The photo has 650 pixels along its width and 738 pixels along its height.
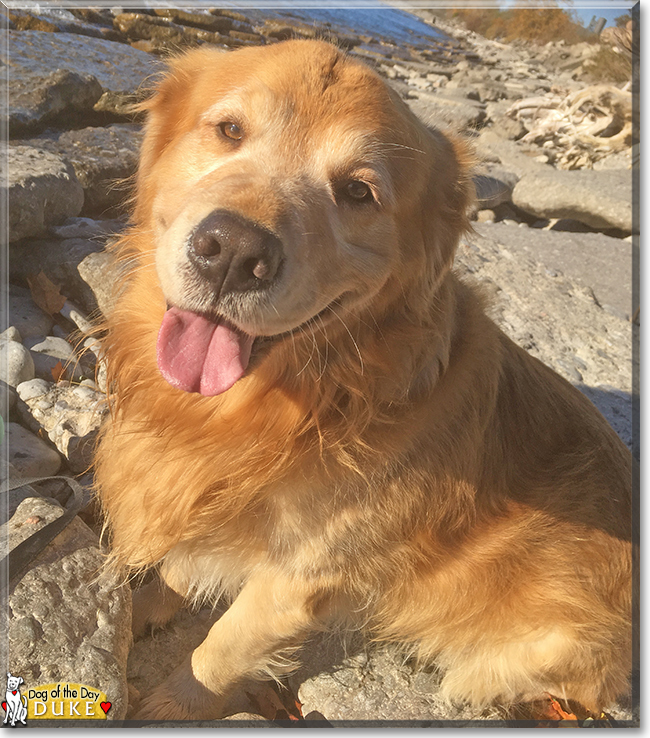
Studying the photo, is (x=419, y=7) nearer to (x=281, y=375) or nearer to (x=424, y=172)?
(x=424, y=172)

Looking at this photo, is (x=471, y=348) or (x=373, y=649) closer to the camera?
(x=471, y=348)

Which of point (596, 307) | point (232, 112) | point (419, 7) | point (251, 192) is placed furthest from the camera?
point (596, 307)

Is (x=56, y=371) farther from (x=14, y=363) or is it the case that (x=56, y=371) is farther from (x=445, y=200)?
(x=445, y=200)

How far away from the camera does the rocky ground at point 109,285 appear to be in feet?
8.04

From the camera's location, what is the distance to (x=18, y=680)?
208cm

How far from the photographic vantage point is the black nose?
1.58 meters

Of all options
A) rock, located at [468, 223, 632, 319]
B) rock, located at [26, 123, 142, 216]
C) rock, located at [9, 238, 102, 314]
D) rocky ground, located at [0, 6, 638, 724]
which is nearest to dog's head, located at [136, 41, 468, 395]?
rocky ground, located at [0, 6, 638, 724]

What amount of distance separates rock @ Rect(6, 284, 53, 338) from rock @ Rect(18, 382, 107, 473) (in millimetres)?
482

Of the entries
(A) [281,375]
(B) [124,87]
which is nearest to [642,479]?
(A) [281,375]

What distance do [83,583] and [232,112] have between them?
1985mm

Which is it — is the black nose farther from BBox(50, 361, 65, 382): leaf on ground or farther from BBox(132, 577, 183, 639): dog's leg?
BBox(50, 361, 65, 382): leaf on ground

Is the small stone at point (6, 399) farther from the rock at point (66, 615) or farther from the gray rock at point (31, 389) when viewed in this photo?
the rock at point (66, 615)

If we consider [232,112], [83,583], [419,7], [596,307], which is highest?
[419,7]

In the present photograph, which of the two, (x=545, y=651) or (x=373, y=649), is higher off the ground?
(x=545, y=651)
